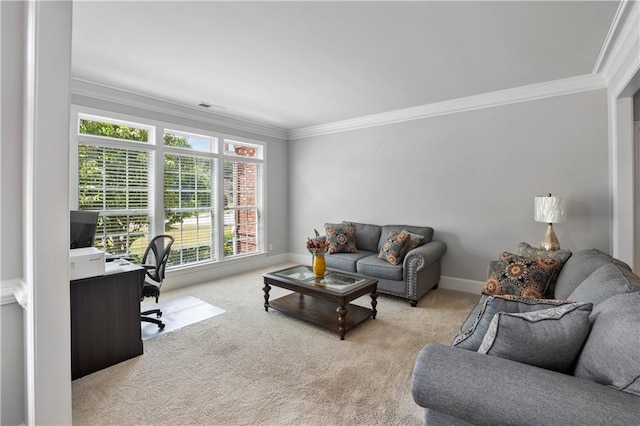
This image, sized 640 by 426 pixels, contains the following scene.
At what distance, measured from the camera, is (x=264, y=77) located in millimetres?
3393

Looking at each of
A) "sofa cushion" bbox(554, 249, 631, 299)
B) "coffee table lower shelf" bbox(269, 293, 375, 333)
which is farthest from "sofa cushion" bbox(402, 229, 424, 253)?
"sofa cushion" bbox(554, 249, 631, 299)

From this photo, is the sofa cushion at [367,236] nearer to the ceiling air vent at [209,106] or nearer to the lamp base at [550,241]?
the lamp base at [550,241]

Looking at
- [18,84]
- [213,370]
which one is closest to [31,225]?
[18,84]

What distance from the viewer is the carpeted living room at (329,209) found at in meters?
1.39

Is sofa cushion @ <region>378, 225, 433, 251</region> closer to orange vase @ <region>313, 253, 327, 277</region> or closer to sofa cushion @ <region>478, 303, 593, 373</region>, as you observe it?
Answer: orange vase @ <region>313, 253, 327, 277</region>

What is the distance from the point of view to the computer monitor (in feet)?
8.05

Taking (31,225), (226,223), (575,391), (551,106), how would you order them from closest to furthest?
(575,391) → (31,225) → (551,106) → (226,223)

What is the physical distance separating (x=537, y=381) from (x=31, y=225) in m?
2.22

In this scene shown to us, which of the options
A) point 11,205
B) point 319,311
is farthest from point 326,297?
point 11,205

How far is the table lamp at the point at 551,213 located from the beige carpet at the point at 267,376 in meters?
1.23

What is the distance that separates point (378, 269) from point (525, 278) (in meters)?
1.74

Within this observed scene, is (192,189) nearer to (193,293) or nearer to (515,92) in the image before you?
(193,293)

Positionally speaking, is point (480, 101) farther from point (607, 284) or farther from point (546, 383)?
point (546, 383)

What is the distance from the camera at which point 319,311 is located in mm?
3230
